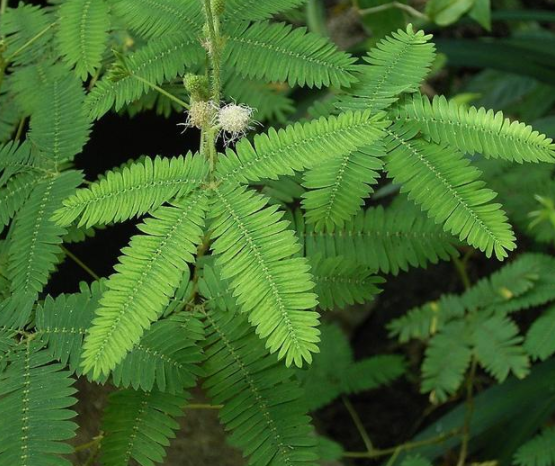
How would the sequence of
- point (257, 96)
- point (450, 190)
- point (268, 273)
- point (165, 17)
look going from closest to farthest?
1. point (268, 273)
2. point (450, 190)
3. point (165, 17)
4. point (257, 96)

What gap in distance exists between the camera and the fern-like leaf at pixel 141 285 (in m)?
0.94

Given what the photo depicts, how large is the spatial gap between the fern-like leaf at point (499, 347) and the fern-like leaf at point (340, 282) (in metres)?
0.67

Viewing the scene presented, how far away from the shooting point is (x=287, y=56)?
50.1 inches

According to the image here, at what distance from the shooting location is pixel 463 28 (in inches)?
128

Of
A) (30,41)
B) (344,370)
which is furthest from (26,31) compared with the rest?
(344,370)

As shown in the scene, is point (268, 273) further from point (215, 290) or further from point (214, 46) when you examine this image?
point (214, 46)

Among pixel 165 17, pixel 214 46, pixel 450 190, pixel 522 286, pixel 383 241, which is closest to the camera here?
pixel 450 190

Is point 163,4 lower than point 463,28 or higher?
higher

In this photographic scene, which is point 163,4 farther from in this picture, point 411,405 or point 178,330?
point 411,405

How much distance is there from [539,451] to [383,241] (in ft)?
2.42

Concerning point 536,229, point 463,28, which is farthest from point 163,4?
point 463,28

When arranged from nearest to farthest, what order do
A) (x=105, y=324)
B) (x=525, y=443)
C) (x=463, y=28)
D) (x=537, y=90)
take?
1. (x=105, y=324)
2. (x=525, y=443)
3. (x=537, y=90)
4. (x=463, y=28)

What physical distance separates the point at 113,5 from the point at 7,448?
824 millimetres

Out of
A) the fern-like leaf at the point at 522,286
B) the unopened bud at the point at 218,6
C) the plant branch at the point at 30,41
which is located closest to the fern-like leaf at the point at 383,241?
the unopened bud at the point at 218,6
